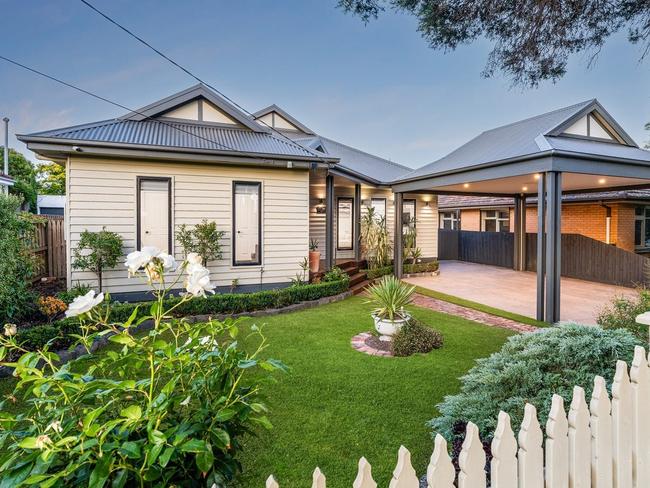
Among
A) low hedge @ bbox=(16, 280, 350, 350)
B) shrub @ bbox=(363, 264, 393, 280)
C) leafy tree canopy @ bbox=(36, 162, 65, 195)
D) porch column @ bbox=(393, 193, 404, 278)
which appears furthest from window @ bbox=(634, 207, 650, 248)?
leafy tree canopy @ bbox=(36, 162, 65, 195)

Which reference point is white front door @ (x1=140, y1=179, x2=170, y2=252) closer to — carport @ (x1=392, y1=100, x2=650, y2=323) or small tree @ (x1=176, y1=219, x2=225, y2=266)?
small tree @ (x1=176, y1=219, x2=225, y2=266)

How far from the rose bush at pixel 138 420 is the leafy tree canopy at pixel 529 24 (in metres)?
5.17

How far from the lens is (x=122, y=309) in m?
6.71

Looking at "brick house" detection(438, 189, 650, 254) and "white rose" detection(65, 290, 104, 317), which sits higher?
"brick house" detection(438, 189, 650, 254)

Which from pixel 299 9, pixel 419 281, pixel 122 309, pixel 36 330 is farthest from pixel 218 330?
pixel 419 281

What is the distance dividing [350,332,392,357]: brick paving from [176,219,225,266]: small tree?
12.8 ft

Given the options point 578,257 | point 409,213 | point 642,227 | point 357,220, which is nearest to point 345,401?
point 357,220

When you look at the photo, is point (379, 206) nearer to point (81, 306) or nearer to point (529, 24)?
point (529, 24)

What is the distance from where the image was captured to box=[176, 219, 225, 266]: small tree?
827 centimetres

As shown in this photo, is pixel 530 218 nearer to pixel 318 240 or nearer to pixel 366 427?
pixel 318 240

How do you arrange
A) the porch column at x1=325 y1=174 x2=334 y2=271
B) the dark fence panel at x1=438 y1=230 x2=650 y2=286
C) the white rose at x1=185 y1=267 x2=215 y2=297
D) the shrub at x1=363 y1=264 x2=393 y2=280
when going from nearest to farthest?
the white rose at x1=185 y1=267 x2=215 y2=297 → the porch column at x1=325 y1=174 x2=334 y2=271 → the dark fence panel at x1=438 y1=230 x2=650 y2=286 → the shrub at x1=363 y1=264 x2=393 y2=280

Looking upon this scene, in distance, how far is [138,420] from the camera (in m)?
1.28

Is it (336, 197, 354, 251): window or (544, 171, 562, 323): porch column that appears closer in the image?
(544, 171, 562, 323): porch column

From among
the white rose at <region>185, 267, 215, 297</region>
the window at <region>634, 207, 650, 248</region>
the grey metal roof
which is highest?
the grey metal roof
